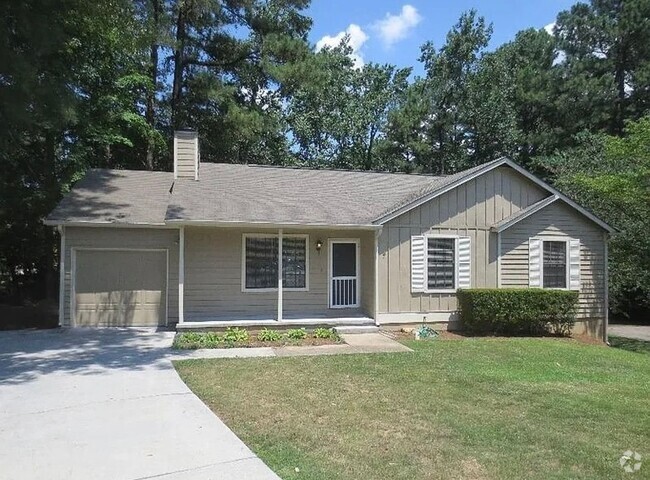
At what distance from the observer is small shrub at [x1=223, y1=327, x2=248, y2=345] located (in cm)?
1089

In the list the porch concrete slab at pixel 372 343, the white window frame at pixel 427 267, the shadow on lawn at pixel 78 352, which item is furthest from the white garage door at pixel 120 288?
the white window frame at pixel 427 267

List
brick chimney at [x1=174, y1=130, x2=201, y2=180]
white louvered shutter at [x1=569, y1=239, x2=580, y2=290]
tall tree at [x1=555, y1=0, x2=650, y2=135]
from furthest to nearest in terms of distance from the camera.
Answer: tall tree at [x1=555, y1=0, x2=650, y2=135] < brick chimney at [x1=174, y1=130, x2=201, y2=180] < white louvered shutter at [x1=569, y1=239, x2=580, y2=290]

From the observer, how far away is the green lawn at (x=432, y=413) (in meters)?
4.47

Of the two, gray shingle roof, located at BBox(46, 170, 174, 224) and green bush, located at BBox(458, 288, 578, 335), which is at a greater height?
gray shingle roof, located at BBox(46, 170, 174, 224)

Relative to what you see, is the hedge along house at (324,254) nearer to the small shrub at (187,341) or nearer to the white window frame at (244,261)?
the white window frame at (244,261)

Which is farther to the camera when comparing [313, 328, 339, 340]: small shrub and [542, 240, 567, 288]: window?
[542, 240, 567, 288]: window

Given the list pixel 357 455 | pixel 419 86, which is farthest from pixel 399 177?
pixel 419 86

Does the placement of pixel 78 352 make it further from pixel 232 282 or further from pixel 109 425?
pixel 109 425

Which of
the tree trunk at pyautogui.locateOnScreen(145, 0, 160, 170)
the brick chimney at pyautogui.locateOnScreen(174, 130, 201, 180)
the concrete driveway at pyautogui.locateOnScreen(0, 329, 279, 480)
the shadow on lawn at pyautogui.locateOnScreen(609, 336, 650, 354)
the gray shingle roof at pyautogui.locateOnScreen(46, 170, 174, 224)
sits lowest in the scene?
the shadow on lawn at pyautogui.locateOnScreen(609, 336, 650, 354)

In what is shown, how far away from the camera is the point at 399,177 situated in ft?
56.6

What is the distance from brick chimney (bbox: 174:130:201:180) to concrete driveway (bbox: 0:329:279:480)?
23.4 ft

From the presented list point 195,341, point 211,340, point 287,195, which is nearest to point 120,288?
point 195,341

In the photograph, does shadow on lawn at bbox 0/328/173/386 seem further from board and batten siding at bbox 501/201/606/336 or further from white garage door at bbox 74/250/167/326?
board and batten siding at bbox 501/201/606/336

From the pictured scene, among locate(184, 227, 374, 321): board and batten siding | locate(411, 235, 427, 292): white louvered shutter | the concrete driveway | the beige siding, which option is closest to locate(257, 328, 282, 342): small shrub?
locate(184, 227, 374, 321): board and batten siding
